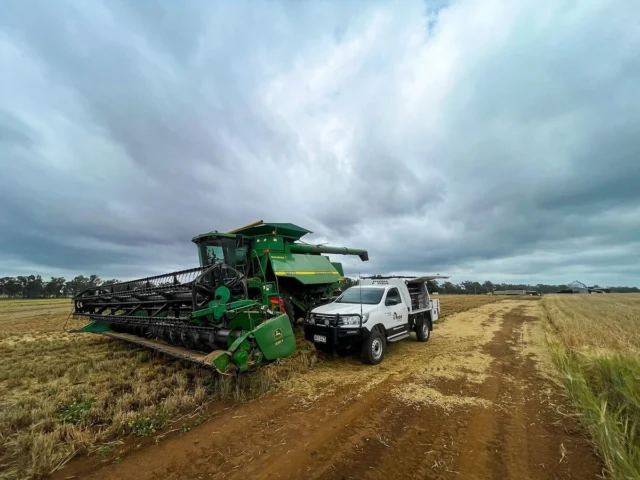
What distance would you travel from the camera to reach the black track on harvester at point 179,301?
17.8 feet

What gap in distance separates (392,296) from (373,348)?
1.86 meters

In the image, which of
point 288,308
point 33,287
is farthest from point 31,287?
point 288,308

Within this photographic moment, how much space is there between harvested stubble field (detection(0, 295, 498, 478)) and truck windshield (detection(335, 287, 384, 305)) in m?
1.73

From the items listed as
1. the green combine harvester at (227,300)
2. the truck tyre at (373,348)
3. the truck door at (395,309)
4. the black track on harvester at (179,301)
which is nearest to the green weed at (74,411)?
the green combine harvester at (227,300)

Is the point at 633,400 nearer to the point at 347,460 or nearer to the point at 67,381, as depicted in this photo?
the point at 347,460

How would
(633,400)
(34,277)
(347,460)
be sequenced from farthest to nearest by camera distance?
(34,277)
(633,400)
(347,460)

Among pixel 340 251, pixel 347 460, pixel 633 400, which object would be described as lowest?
pixel 347 460

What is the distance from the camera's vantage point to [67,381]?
5.26 metres

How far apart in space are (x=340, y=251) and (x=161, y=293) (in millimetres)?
8910

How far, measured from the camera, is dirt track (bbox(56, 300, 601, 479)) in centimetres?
285

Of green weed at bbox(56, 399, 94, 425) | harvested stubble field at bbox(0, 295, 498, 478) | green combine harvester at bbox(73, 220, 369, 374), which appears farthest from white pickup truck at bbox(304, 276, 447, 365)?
green weed at bbox(56, 399, 94, 425)

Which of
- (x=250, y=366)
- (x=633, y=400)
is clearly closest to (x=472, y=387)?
(x=633, y=400)

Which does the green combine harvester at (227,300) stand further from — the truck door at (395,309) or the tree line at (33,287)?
the tree line at (33,287)

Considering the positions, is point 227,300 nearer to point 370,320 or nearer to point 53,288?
point 370,320
